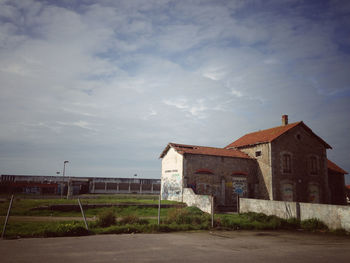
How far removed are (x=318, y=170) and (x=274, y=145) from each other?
23.1 feet

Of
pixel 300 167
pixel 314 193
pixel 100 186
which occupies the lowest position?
pixel 100 186

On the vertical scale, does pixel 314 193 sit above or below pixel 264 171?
below

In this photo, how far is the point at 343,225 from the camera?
42.7 ft

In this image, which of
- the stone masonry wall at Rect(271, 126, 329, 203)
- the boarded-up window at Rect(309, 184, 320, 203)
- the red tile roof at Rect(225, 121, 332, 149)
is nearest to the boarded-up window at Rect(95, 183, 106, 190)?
the red tile roof at Rect(225, 121, 332, 149)

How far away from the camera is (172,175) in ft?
86.0

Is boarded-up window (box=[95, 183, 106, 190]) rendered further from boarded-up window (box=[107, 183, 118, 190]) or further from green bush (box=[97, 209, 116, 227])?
green bush (box=[97, 209, 116, 227])

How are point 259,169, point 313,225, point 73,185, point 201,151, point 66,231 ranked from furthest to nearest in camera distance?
point 73,185 < point 259,169 < point 201,151 < point 313,225 < point 66,231

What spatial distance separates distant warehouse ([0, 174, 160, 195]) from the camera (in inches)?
1809

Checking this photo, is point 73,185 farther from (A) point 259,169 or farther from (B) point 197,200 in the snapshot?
(A) point 259,169

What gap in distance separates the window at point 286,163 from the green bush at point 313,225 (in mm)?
13133

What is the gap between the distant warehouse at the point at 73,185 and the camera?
45959 millimetres

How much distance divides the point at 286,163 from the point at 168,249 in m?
22.4

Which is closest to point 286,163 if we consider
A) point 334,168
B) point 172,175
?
point 334,168

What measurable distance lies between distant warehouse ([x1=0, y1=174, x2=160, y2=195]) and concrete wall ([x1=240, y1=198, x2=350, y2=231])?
32.7 meters
